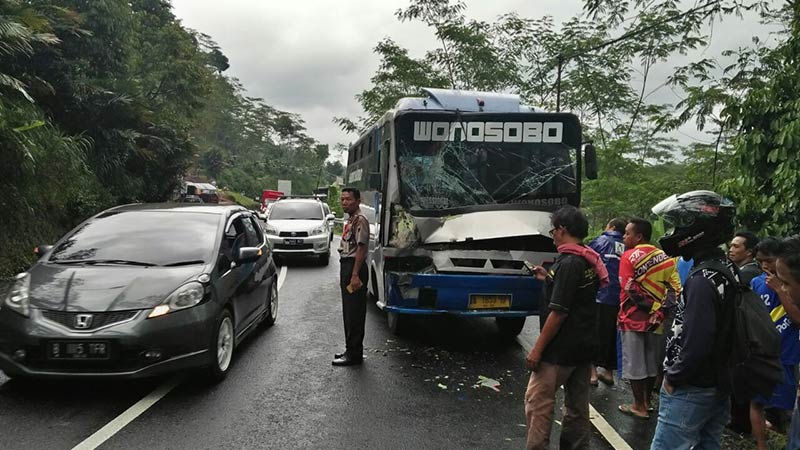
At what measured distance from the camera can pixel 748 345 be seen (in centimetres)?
257

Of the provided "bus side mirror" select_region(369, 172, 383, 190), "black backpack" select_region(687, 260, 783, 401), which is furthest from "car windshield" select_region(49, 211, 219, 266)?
"black backpack" select_region(687, 260, 783, 401)

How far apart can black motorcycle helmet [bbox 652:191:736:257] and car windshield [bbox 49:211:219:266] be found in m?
3.97

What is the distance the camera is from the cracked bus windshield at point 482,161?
6.44 meters

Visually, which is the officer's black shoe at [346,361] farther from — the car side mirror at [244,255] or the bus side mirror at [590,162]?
the bus side mirror at [590,162]

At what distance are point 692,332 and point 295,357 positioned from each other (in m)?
4.19

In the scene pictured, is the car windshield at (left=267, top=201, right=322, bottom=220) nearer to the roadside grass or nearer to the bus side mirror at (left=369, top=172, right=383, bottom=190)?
the bus side mirror at (left=369, top=172, right=383, bottom=190)

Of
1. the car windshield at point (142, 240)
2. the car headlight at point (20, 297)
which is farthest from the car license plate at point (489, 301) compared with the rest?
the car headlight at point (20, 297)

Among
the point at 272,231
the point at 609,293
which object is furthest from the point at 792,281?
the point at 272,231

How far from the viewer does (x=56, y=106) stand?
15.4 m

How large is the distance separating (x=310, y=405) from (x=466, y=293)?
213 centimetres

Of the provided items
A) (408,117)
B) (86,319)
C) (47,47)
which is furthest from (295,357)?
(47,47)

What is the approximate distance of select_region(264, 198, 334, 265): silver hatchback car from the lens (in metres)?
13.1

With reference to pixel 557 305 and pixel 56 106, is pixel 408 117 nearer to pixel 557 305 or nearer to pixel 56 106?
pixel 557 305

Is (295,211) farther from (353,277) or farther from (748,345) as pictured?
(748,345)
